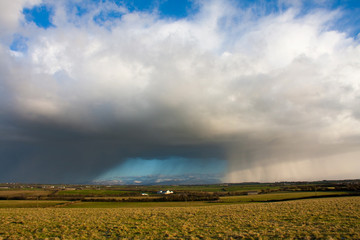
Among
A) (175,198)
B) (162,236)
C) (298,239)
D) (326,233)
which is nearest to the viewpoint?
(298,239)

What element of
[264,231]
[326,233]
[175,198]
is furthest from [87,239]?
[175,198]

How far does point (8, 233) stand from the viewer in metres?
21.9

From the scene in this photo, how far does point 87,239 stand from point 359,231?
2093 centimetres

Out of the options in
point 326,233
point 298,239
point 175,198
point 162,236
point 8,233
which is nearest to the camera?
point 298,239

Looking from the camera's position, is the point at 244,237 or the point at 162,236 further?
the point at 162,236

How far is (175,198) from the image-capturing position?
97875 mm

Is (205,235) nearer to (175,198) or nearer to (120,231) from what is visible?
(120,231)

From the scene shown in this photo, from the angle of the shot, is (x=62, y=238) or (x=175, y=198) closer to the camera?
(x=62, y=238)

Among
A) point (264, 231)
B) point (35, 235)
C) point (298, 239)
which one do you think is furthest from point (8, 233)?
point (298, 239)

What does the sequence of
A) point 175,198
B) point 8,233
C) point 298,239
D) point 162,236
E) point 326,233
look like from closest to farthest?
point 298,239
point 326,233
point 162,236
point 8,233
point 175,198

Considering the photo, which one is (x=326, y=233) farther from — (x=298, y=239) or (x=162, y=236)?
(x=162, y=236)

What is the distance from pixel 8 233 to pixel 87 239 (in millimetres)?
8530

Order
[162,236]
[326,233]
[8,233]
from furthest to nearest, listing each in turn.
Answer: [8,233]
[162,236]
[326,233]

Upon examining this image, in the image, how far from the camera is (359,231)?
728 inches
